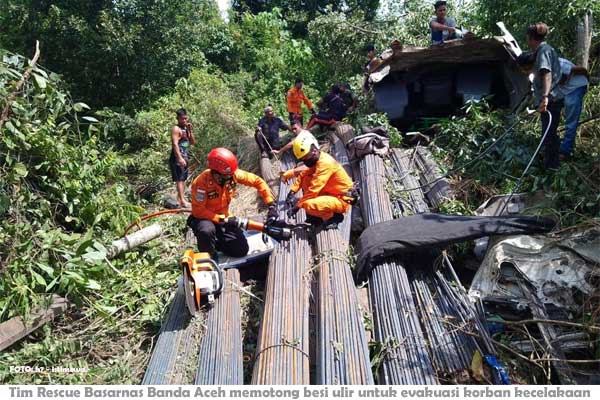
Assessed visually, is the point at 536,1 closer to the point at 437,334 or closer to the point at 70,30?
the point at 437,334

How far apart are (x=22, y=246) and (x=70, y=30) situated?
22.6 feet

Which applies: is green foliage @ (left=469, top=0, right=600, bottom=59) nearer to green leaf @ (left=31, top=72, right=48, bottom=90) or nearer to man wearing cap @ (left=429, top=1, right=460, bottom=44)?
man wearing cap @ (left=429, top=1, right=460, bottom=44)

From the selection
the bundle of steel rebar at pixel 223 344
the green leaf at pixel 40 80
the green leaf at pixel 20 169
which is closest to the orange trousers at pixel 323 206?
the bundle of steel rebar at pixel 223 344

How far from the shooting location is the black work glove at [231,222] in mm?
4250

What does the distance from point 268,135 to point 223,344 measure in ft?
16.5

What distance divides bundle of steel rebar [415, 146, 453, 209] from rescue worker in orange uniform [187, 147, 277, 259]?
180 centimetres

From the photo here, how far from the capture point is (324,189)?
181 inches

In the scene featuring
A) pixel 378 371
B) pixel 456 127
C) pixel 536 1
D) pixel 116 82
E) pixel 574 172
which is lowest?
pixel 378 371

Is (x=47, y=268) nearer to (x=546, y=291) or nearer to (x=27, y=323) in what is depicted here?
(x=27, y=323)

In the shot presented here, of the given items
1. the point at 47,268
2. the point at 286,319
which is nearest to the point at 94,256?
the point at 47,268

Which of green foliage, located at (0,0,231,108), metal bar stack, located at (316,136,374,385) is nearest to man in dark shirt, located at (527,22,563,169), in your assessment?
metal bar stack, located at (316,136,374,385)

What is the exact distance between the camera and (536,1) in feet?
19.0

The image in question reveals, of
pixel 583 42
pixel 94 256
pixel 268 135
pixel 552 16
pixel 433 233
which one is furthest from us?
pixel 268 135

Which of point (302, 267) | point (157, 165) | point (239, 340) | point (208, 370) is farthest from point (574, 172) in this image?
point (157, 165)
